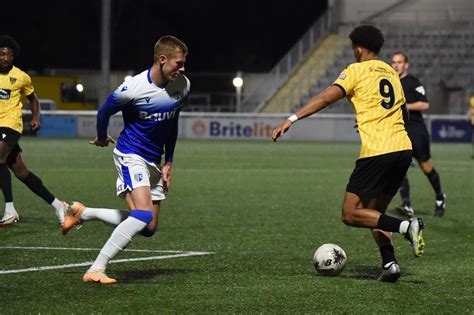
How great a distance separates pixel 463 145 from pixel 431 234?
28.1m

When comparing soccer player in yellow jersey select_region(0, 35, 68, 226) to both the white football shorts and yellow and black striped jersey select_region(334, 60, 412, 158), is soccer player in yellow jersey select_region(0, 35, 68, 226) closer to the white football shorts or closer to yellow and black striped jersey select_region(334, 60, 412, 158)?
the white football shorts

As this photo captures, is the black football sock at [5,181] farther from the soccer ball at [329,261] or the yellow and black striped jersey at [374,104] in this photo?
the yellow and black striped jersey at [374,104]

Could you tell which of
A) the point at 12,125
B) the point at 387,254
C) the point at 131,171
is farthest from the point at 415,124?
the point at 131,171

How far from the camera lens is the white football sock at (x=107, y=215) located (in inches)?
351

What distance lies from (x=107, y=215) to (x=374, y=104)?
232cm

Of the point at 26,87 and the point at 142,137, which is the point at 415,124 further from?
the point at 142,137


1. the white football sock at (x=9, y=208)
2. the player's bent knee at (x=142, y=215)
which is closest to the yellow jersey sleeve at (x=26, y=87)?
the white football sock at (x=9, y=208)

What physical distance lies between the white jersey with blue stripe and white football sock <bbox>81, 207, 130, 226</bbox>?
0.50 meters

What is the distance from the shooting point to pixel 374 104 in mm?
8828

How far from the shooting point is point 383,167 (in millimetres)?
8781

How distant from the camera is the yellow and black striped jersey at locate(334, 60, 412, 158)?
8797mm

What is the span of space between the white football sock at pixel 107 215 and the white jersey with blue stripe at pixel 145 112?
19.8 inches

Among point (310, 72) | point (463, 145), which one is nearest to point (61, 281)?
point (463, 145)

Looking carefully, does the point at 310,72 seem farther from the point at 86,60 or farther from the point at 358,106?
the point at 358,106
